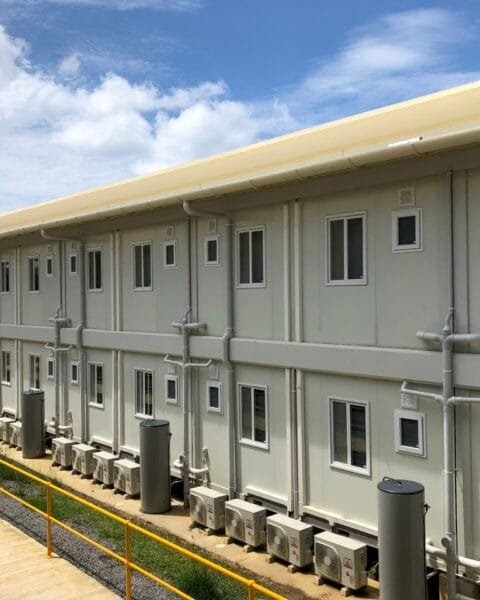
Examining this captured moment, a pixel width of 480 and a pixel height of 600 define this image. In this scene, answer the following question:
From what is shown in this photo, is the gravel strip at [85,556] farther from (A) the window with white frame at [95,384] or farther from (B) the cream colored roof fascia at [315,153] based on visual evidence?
(B) the cream colored roof fascia at [315,153]

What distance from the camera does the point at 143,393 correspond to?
1468 cm

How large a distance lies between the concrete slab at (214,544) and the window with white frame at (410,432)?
1.99 metres

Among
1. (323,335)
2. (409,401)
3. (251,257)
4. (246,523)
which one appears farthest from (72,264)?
(409,401)

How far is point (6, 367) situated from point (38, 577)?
12694 millimetres

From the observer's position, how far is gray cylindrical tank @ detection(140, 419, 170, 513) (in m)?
12.5

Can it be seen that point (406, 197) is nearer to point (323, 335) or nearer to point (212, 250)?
point (323, 335)

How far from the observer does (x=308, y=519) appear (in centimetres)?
1068

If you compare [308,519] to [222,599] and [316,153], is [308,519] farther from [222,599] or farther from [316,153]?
[316,153]

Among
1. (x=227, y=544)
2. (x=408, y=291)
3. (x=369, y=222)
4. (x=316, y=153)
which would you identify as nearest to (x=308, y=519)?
(x=227, y=544)

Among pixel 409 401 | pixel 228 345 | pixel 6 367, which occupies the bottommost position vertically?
pixel 6 367

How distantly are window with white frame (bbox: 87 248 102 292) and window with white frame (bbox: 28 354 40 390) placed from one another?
402 centimetres

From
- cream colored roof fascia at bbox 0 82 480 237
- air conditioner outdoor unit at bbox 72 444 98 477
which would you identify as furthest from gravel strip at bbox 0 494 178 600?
cream colored roof fascia at bbox 0 82 480 237

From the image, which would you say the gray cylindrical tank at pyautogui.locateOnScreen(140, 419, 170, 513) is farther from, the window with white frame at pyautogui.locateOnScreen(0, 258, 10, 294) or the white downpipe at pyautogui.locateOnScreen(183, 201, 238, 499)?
the window with white frame at pyautogui.locateOnScreen(0, 258, 10, 294)

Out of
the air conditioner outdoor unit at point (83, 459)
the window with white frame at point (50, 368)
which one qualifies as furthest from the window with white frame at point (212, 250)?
the window with white frame at point (50, 368)
